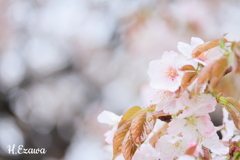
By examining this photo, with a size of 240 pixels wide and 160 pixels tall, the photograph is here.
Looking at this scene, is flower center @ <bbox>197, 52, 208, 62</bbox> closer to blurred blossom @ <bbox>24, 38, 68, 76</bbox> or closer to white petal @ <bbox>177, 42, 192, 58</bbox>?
white petal @ <bbox>177, 42, 192, 58</bbox>

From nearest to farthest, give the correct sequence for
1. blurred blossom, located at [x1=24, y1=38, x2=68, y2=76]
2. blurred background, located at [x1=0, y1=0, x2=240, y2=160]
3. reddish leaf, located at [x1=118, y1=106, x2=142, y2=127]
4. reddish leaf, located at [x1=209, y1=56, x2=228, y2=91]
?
reddish leaf, located at [x1=209, y1=56, x2=228, y2=91] < reddish leaf, located at [x1=118, y1=106, x2=142, y2=127] < blurred background, located at [x1=0, y1=0, x2=240, y2=160] < blurred blossom, located at [x1=24, y1=38, x2=68, y2=76]

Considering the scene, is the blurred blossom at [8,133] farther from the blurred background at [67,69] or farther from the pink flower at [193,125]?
the pink flower at [193,125]

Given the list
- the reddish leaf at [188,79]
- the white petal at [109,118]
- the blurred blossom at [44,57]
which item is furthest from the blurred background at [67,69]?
the reddish leaf at [188,79]

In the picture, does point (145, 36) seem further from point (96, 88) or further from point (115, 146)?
point (115, 146)

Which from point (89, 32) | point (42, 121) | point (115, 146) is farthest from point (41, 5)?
point (115, 146)

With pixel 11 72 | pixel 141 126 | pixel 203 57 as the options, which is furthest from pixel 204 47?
pixel 11 72

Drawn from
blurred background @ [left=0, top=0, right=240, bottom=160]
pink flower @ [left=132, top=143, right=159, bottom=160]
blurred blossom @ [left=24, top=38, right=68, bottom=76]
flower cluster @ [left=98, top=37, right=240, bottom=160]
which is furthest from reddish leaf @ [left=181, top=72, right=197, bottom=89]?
blurred blossom @ [left=24, top=38, right=68, bottom=76]

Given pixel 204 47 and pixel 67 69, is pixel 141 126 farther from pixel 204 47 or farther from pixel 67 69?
pixel 67 69
